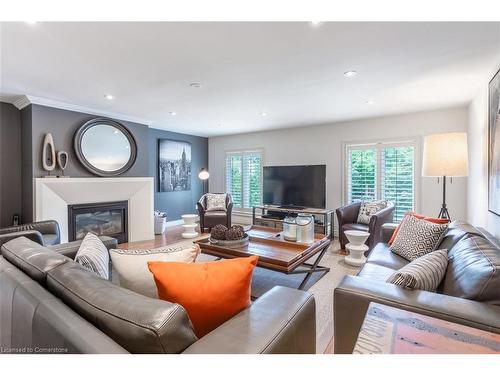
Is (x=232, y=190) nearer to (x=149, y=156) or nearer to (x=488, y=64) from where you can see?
(x=149, y=156)

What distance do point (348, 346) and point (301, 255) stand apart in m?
1.10

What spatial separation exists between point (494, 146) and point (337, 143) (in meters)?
2.84

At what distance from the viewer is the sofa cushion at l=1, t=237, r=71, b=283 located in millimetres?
1195

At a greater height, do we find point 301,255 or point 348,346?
point 301,255

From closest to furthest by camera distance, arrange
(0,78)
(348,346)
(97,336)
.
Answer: (97,336)
(348,346)
(0,78)

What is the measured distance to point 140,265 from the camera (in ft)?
4.09

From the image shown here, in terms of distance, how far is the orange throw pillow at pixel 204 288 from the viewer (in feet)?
3.35

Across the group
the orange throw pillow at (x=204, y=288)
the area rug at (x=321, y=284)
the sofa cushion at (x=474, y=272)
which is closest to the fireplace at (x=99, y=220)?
the area rug at (x=321, y=284)

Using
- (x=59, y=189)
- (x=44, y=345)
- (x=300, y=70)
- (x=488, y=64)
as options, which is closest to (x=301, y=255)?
(x=300, y=70)

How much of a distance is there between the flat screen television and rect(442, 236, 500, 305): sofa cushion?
324cm

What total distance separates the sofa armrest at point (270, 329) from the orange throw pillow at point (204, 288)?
0.08 meters

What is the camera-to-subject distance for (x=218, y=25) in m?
1.82

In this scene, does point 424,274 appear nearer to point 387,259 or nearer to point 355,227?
point 387,259

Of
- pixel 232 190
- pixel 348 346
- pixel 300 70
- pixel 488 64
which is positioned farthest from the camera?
pixel 232 190
